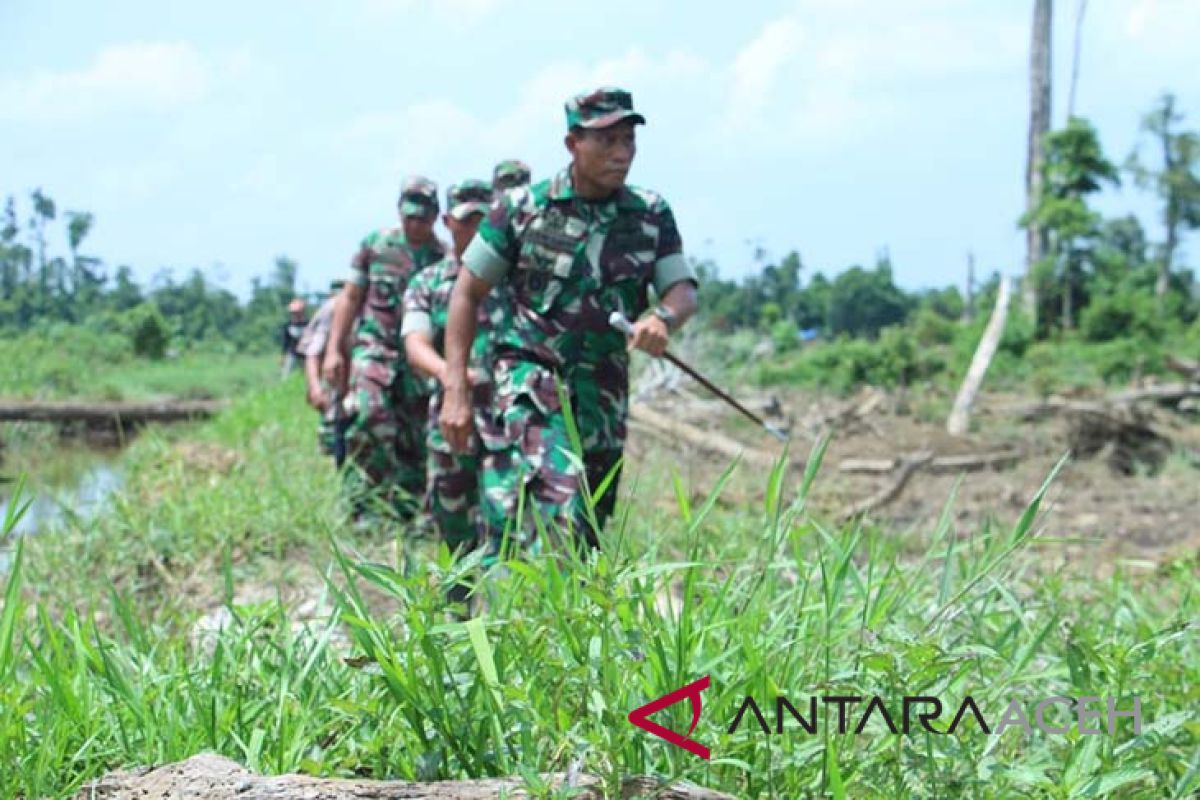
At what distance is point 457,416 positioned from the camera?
400 centimetres

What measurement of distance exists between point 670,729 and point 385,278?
4.77m

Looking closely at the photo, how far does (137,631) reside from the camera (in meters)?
2.56

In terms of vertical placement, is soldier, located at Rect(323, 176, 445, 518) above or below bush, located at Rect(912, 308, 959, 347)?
above

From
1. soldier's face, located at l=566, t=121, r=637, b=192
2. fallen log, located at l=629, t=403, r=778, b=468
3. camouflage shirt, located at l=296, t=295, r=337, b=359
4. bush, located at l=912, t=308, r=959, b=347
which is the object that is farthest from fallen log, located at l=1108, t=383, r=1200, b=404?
bush, located at l=912, t=308, r=959, b=347

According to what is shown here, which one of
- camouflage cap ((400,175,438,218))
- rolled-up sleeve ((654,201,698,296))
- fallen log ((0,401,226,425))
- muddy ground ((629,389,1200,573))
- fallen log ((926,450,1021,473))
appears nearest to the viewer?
rolled-up sleeve ((654,201,698,296))

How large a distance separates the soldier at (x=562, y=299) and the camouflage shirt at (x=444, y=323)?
0.53 feet

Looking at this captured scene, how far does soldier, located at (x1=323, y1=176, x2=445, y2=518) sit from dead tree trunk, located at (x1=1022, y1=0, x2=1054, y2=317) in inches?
789

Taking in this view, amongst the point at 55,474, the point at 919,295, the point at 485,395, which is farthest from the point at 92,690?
the point at 919,295

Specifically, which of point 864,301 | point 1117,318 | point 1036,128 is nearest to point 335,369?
point 1117,318

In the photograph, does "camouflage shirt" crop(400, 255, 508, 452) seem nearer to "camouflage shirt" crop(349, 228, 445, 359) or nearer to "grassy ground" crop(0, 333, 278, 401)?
"camouflage shirt" crop(349, 228, 445, 359)

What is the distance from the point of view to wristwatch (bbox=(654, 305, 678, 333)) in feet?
12.2

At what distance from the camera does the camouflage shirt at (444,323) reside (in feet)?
13.9

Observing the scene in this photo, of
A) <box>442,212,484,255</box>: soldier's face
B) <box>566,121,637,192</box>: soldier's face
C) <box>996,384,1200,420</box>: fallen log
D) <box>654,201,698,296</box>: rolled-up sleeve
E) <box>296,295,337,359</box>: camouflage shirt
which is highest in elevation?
<box>566,121,637,192</box>: soldier's face

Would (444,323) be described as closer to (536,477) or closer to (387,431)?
(387,431)
